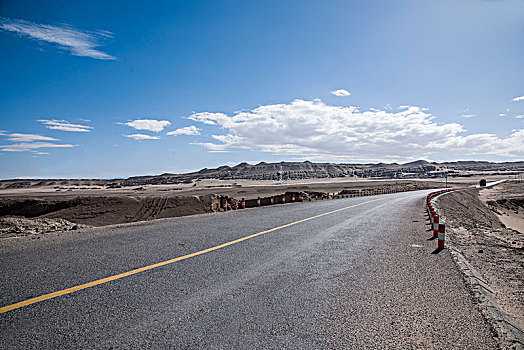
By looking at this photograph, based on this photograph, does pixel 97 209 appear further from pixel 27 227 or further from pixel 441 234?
pixel 441 234

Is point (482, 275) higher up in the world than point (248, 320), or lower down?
lower down

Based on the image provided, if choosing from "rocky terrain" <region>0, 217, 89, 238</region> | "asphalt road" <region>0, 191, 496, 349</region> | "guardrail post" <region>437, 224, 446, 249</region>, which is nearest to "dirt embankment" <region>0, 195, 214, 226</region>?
"rocky terrain" <region>0, 217, 89, 238</region>

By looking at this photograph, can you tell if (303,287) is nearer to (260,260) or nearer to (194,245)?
(260,260)

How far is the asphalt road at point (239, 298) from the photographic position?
136 inches

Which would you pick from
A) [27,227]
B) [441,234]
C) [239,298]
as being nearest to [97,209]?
[27,227]

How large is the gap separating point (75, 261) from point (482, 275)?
8.30 metres

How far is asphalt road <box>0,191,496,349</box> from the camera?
345cm

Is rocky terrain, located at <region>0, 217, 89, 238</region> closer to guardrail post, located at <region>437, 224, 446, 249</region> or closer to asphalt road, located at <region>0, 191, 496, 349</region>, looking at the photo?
asphalt road, located at <region>0, 191, 496, 349</region>

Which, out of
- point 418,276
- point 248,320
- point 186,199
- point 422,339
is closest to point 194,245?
point 248,320

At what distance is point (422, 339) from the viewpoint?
139 inches

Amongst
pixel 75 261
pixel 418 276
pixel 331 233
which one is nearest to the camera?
pixel 418 276

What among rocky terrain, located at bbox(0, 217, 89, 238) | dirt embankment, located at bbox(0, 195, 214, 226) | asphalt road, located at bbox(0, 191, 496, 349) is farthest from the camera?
dirt embankment, located at bbox(0, 195, 214, 226)

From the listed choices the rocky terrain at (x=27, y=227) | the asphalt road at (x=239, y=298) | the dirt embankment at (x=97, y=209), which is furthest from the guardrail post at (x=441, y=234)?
the dirt embankment at (x=97, y=209)

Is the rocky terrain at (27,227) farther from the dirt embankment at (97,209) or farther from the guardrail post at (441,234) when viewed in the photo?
the guardrail post at (441,234)
